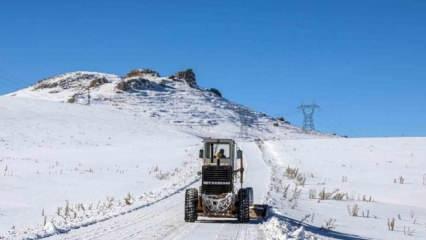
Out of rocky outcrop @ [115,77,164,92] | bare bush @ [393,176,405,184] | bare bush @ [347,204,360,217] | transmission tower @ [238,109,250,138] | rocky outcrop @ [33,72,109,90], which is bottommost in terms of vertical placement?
bare bush @ [347,204,360,217]

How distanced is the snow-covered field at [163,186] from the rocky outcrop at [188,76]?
91.9 meters

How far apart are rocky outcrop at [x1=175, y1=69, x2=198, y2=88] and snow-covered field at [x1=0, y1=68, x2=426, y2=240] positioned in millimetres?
91885

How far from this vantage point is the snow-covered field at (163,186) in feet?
50.5

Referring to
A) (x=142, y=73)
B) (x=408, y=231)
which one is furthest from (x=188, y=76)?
(x=408, y=231)

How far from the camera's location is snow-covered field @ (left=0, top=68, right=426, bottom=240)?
50.5 ft

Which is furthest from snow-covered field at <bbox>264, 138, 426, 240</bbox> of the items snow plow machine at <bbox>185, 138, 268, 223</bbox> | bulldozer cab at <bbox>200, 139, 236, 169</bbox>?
bulldozer cab at <bbox>200, 139, 236, 169</bbox>

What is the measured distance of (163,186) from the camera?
1064 inches

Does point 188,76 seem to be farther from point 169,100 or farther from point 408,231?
point 408,231

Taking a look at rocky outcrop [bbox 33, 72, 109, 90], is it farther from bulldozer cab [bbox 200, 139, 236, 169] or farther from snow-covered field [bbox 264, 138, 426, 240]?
bulldozer cab [bbox 200, 139, 236, 169]

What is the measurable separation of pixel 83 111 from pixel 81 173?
5883cm

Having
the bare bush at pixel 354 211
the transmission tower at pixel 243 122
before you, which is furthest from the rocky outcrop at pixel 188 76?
the bare bush at pixel 354 211

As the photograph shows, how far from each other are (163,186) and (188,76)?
493ft

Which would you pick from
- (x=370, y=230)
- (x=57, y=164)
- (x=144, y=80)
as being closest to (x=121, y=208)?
(x=370, y=230)

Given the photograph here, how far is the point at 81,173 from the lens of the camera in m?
30.8
